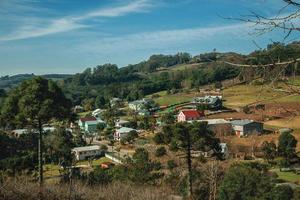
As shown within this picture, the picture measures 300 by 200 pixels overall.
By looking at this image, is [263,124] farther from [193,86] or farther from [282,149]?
[193,86]

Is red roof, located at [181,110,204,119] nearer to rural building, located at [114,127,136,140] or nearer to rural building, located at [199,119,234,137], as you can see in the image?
rural building, located at [199,119,234,137]

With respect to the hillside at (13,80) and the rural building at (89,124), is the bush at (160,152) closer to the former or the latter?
the rural building at (89,124)

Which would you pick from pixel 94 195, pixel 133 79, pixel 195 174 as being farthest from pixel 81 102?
pixel 94 195

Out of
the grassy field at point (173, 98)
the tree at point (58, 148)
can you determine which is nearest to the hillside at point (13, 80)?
the grassy field at point (173, 98)

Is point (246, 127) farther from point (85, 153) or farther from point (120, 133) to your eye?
point (85, 153)

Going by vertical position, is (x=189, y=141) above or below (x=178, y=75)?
below

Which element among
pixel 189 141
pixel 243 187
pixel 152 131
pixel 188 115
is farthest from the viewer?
pixel 188 115

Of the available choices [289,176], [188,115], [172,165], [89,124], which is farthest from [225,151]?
[89,124]
